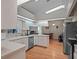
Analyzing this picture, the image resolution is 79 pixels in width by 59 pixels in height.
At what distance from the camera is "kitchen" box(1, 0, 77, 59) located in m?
1.75

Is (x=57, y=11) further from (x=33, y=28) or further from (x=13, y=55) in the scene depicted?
(x=13, y=55)

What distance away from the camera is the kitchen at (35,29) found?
5.74 ft

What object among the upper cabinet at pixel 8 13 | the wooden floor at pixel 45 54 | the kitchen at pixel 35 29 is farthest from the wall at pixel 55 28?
the upper cabinet at pixel 8 13

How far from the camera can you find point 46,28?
1241cm

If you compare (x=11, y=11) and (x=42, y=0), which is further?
(x=42, y=0)

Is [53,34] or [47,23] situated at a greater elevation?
[47,23]

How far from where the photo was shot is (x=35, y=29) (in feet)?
29.6

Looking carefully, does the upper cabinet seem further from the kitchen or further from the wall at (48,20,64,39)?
the wall at (48,20,64,39)

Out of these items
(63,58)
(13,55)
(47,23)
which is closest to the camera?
(13,55)

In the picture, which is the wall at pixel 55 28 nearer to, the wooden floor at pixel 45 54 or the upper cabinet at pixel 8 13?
the wooden floor at pixel 45 54

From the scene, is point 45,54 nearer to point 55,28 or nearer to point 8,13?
point 8,13

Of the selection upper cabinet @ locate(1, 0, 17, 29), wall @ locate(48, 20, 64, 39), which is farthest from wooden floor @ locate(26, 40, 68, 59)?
wall @ locate(48, 20, 64, 39)

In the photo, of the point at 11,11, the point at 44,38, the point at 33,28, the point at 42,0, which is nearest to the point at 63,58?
the point at 44,38

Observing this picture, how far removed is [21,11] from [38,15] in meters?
4.43
